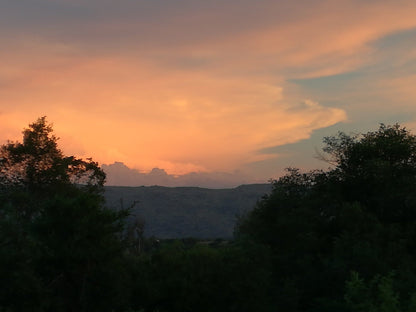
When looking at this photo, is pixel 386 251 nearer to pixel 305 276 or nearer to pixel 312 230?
pixel 305 276

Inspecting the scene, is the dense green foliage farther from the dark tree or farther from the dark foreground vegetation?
the dark tree

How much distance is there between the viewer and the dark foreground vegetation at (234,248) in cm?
1691

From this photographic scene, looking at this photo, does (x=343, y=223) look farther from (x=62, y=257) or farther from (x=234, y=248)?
(x=62, y=257)

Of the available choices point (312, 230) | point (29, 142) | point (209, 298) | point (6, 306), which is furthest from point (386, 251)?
point (29, 142)

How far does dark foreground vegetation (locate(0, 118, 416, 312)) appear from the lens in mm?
16906

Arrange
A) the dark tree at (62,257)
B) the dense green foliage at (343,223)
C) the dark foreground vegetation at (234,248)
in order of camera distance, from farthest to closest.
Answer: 1. the dense green foliage at (343,223)
2. the dark foreground vegetation at (234,248)
3. the dark tree at (62,257)

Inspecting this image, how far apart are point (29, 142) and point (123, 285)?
85.8 ft

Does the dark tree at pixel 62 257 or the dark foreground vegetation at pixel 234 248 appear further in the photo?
the dark foreground vegetation at pixel 234 248

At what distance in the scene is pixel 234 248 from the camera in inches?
985

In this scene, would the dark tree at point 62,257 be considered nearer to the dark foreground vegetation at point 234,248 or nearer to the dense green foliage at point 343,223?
the dark foreground vegetation at point 234,248

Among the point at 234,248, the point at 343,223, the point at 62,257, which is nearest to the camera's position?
the point at 62,257

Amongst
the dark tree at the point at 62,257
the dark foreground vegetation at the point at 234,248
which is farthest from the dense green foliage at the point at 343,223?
the dark tree at the point at 62,257

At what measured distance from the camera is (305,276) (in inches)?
1117

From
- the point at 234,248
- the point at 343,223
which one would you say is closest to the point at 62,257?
the point at 234,248
